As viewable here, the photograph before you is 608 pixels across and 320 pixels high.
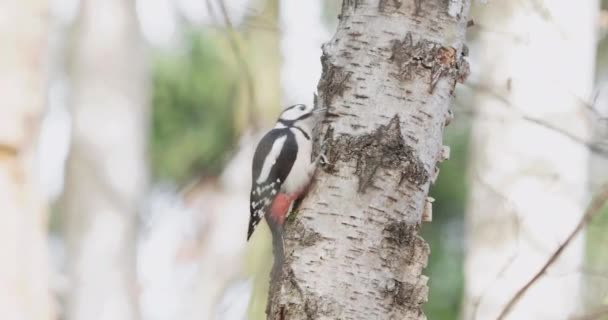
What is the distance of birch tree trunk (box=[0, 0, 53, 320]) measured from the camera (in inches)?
171

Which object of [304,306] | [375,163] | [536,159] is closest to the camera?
[304,306]

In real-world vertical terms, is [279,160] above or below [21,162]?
above

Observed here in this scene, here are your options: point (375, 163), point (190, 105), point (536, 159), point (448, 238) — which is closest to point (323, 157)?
point (375, 163)

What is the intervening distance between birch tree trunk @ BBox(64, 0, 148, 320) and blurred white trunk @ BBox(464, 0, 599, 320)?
2227 mm

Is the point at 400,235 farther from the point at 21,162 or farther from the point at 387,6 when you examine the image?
the point at 21,162

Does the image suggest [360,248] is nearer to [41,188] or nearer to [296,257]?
[296,257]

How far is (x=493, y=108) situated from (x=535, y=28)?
59cm

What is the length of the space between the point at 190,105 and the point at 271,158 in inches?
249

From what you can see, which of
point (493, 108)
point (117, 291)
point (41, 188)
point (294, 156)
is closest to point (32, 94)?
point (41, 188)

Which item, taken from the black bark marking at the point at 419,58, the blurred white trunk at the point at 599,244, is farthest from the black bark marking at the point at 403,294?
the blurred white trunk at the point at 599,244

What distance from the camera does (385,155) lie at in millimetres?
1854

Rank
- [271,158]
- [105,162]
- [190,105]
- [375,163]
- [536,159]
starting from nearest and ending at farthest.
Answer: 1. [375,163]
2. [271,158]
3. [536,159]
4. [105,162]
5. [190,105]

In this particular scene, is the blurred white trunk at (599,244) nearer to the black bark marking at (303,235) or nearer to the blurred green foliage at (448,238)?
the black bark marking at (303,235)

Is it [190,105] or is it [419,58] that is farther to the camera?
[190,105]
